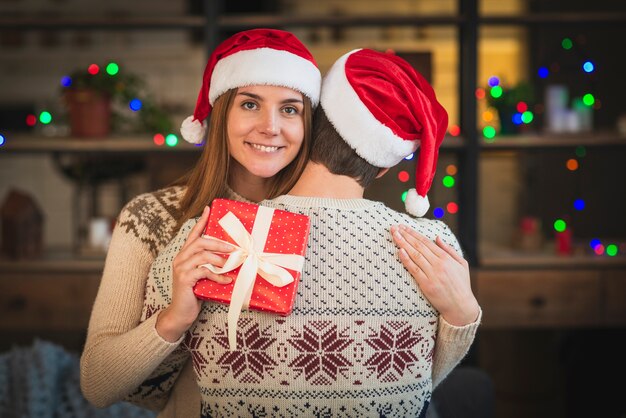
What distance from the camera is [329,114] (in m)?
1.36

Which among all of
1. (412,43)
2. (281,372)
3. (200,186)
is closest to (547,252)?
(412,43)

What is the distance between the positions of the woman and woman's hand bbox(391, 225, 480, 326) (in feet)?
1.06

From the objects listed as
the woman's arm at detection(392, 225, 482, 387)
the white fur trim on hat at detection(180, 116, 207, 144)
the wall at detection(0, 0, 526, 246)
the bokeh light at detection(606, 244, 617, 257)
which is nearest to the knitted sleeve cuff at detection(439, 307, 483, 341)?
the woman's arm at detection(392, 225, 482, 387)

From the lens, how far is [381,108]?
4.46 ft

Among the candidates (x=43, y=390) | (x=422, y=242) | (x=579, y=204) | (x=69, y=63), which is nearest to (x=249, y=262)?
(x=422, y=242)

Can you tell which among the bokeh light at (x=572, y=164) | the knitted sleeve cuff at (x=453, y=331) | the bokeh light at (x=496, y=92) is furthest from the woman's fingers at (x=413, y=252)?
the bokeh light at (x=572, y=164)

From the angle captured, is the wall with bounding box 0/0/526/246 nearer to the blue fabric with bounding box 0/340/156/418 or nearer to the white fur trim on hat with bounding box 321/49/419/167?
the blue fabric with bounding box 0/340/156/418

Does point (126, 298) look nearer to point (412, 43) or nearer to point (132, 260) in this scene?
point (132, 260)

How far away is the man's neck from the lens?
1328mm

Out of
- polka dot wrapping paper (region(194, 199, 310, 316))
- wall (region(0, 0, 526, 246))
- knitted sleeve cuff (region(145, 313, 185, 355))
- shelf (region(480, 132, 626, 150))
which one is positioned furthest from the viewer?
wall (region(0, 0, 526, 246))

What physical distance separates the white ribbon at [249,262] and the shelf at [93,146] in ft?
6.72

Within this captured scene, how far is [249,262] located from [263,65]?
0.46 m

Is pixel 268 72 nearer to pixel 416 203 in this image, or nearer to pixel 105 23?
pixel 416 203

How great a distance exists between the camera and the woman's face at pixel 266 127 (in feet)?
4.85
